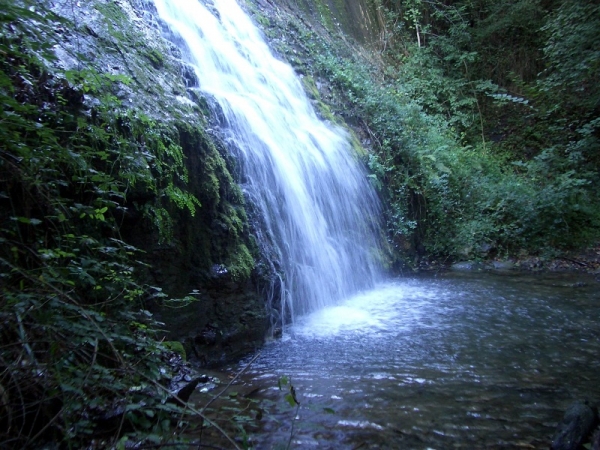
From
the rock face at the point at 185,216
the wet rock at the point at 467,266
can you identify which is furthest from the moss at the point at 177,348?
the wet rock at the point at 467,266

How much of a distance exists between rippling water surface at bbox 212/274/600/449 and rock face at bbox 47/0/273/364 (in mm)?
543

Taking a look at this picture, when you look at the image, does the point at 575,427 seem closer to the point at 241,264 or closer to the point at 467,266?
the point at 241,264

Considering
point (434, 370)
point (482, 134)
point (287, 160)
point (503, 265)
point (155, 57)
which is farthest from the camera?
point (482, 134)

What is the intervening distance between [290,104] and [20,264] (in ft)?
19.4

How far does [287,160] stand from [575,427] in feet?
15.1

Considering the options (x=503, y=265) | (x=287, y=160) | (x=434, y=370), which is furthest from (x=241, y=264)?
(x=503, y=265)

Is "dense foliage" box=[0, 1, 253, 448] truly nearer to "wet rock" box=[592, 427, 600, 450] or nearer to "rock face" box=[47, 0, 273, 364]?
"rock face" box=[47, 0, 273, 364]

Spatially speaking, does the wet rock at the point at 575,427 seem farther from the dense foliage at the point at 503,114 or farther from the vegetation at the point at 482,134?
the dense foliage at the point at 503,114

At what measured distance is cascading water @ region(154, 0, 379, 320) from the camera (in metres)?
5.73

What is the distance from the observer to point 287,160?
647 centimetres

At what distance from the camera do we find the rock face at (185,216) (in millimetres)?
3769

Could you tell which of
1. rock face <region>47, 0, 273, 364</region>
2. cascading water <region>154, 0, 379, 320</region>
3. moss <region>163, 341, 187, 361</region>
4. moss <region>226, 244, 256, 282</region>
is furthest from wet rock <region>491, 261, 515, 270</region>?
moss <region>163, 341, 187, 361</region>

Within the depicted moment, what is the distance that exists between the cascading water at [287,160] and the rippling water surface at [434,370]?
637 mm

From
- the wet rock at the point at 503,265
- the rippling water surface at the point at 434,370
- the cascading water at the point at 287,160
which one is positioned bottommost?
the rippling water surface at the point at 434,370
